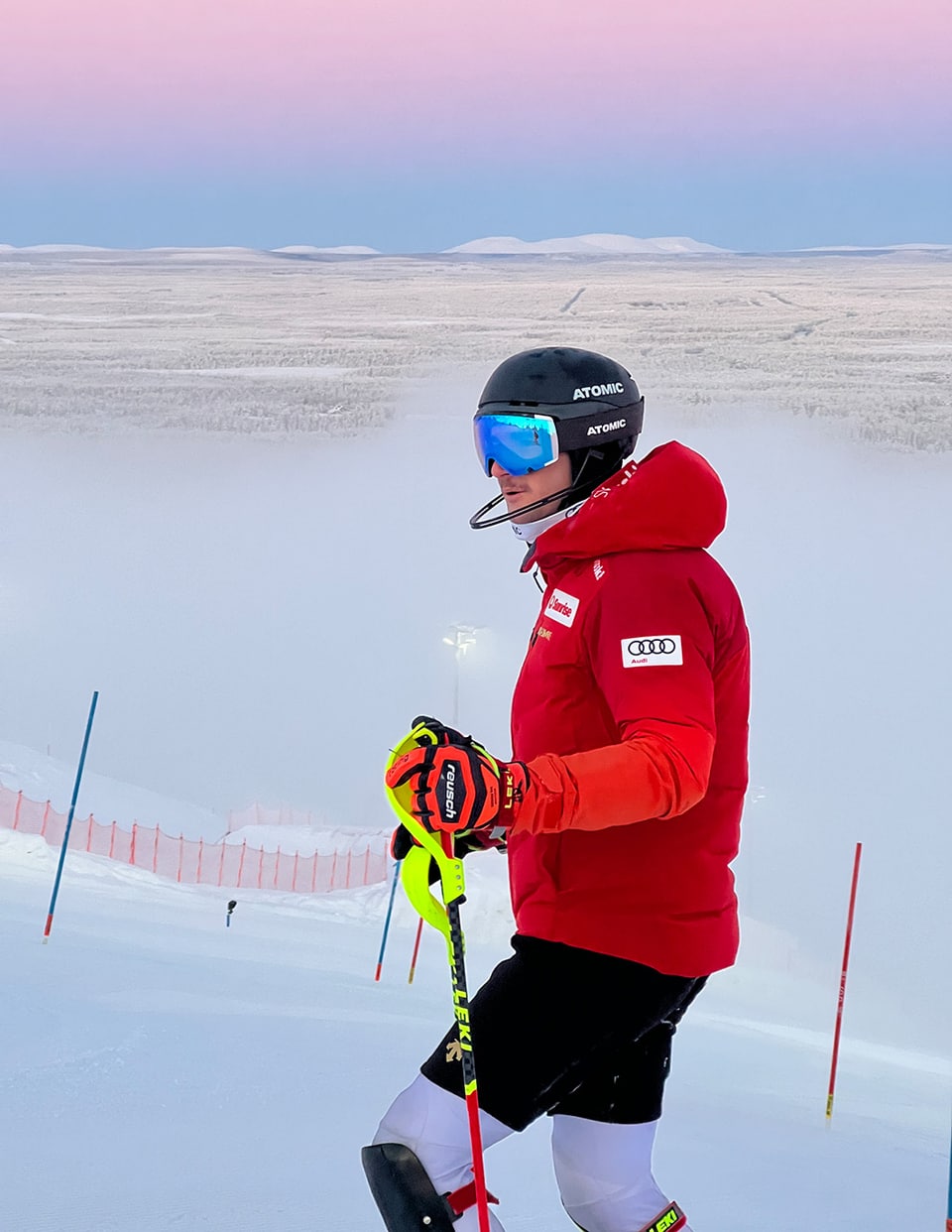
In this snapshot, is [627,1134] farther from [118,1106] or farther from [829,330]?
[829,330]

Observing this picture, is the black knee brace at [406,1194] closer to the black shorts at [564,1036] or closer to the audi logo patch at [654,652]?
the black shorts at [564,1036]

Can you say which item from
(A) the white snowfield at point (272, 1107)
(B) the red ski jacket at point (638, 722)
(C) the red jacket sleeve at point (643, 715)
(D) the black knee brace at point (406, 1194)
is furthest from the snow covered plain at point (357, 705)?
(C) the red jacket sleeve at point (643, 715)

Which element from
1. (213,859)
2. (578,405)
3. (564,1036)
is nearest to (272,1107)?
(564,1036)

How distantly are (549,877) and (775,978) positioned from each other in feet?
29.9

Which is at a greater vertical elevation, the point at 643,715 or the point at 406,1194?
the point at 643,715

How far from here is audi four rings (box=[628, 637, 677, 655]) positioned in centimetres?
147

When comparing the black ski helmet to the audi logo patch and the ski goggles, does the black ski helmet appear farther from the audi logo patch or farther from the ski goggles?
the audi logo patch

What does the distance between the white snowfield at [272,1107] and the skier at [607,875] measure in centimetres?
7

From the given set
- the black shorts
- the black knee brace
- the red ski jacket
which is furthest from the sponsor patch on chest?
the black knee brace

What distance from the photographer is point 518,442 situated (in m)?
1.80

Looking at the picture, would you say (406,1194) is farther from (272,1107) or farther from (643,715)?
(272,1107)

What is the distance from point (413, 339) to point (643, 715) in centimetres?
6995

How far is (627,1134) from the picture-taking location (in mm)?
1636

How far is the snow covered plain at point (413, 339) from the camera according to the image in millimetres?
55250
